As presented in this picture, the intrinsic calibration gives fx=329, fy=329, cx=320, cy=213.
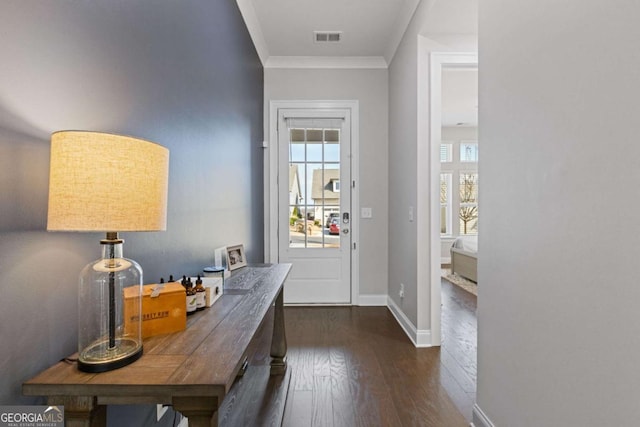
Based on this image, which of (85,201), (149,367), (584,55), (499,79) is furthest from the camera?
(499,79)

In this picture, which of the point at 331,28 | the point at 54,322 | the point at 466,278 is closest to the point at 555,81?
the point at 54,322

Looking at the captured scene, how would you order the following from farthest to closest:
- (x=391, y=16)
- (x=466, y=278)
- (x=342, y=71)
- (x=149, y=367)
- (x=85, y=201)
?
(x=466, y=278)
(x=342, y=71)
(x=391, y=16)
(x=149, y=367)
(x=85, y=201)

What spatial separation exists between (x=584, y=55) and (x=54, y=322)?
167 cm

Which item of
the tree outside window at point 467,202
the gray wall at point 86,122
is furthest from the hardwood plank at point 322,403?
the tree outside window at point 467,202

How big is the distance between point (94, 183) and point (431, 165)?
2400 millimetres

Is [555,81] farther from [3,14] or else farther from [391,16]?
[391,16]

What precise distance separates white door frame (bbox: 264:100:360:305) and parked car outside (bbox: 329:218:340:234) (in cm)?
16

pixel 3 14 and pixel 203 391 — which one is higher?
pixel 3 14

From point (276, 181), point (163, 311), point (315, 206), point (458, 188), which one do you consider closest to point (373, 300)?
point (315, 206)

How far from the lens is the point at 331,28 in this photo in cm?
310

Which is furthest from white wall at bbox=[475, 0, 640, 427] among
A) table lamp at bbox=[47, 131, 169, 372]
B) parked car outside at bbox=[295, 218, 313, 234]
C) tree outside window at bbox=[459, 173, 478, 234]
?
tree outside window at bbox=[459, 173, 478, 234]

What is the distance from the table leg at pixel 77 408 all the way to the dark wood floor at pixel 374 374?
3.92ft

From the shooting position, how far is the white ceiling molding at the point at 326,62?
3.66 metres

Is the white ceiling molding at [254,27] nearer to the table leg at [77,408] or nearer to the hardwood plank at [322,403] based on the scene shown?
the table leg at [77,408]
